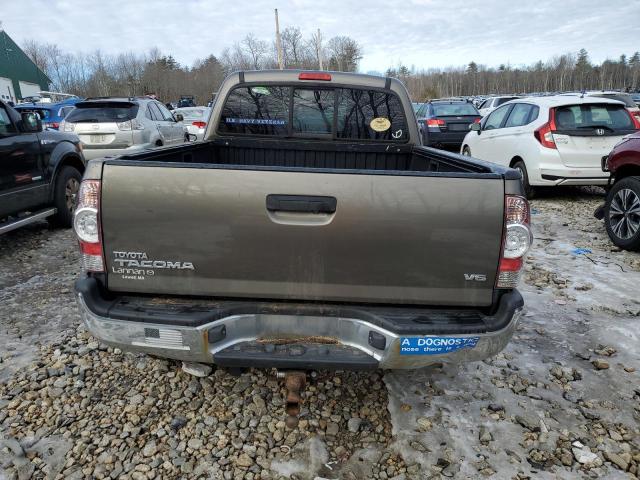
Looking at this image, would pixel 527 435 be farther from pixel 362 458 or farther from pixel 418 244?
pixel 418 244

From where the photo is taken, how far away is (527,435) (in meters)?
2.56

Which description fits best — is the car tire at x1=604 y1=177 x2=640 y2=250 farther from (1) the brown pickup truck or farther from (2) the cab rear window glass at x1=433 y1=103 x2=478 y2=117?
(2) the cab rear window glass at x1=433 y1=103 x2=478 y2=117

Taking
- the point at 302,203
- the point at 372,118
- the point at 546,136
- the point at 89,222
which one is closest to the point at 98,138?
the point at 372,118

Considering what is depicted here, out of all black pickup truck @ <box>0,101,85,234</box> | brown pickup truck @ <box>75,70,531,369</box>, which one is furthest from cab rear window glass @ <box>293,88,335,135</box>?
black pickup truck @ <box>0,101,85,234</box>

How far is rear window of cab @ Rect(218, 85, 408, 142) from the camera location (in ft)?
12.4

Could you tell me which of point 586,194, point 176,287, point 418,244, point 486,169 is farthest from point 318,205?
point 586,194

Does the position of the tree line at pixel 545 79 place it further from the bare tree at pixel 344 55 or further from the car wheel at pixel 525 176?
the car wheel at pixel 525 176

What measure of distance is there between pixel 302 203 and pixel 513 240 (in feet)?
3.33

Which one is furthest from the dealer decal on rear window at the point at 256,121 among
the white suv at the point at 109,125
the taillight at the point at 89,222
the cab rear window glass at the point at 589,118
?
the white suv at the point at 109,125

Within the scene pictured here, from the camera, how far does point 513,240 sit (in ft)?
6.93

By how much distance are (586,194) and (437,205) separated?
27.8 ft

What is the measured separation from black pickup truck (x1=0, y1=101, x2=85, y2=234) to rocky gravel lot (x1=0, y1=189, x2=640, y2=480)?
80.4 inches

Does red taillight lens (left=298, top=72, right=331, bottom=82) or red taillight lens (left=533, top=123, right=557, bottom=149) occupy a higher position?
red taillight lens (left=298, top=72, right=331, bottom=82)

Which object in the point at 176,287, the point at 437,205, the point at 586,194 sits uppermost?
the point at 437,205
